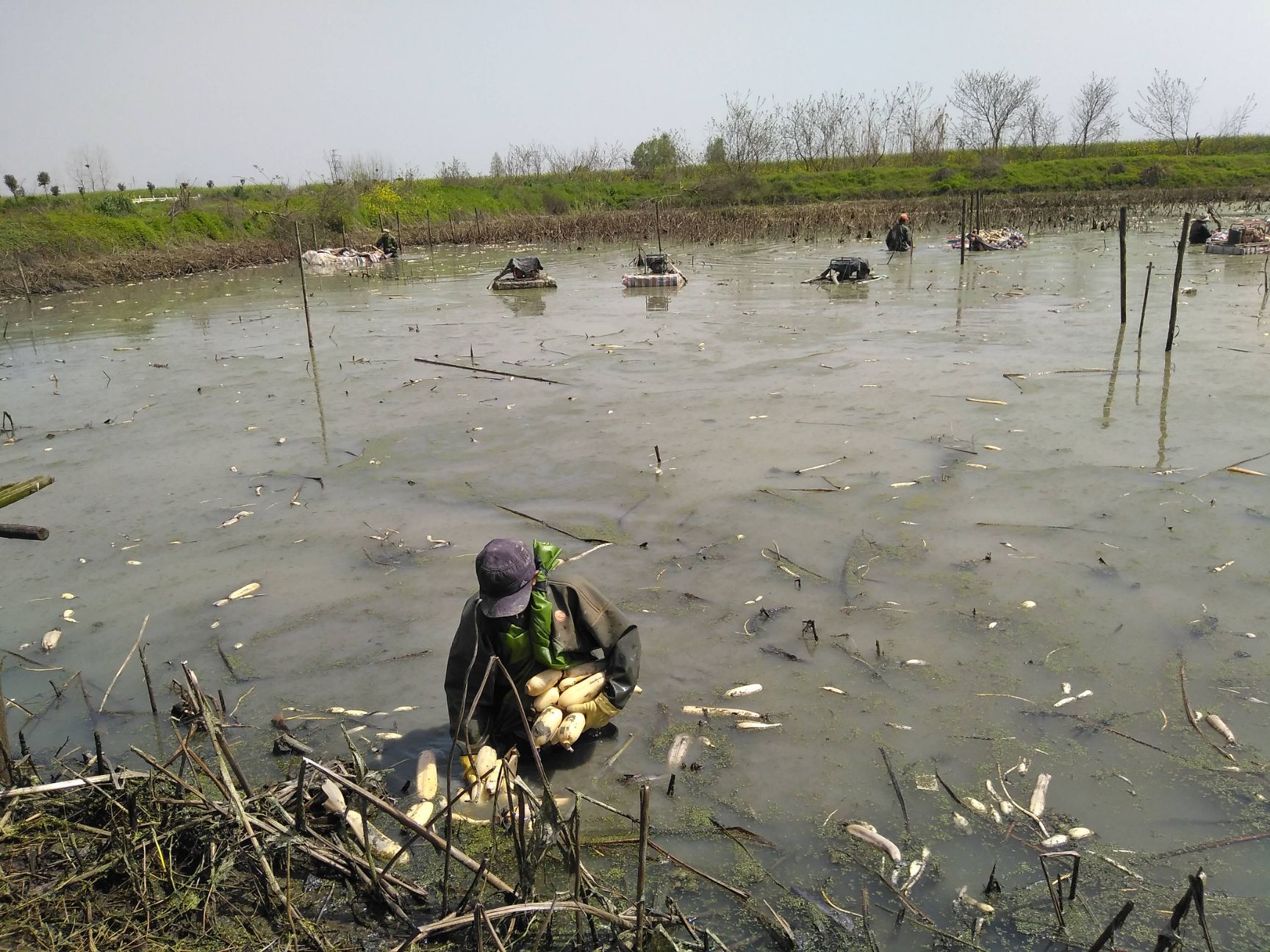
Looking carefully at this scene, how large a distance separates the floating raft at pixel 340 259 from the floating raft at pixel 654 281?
475 inches

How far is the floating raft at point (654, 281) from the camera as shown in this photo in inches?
792

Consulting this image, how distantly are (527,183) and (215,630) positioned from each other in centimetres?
5525

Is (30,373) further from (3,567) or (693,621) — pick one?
(693,621)

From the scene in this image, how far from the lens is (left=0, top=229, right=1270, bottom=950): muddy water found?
373cm

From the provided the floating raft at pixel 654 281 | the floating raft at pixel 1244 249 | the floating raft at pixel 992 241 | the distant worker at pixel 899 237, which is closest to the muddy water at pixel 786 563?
the floating raft at pixel 654 281

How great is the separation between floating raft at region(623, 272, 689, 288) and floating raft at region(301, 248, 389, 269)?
39.6 feet

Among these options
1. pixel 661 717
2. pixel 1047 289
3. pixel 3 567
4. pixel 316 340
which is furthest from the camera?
pixel 1047 289

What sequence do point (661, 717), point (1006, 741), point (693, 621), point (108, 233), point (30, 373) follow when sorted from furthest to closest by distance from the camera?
1. point (108, 233)
2. point (30, 373)
3. point (693, 621)
4. point (661, 717)
5. point (1006, 741)

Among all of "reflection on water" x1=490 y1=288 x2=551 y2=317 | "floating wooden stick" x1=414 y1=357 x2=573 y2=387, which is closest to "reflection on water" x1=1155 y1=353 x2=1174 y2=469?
"floating wooden stick" x1=414 y1=357 x2=573 y2=387

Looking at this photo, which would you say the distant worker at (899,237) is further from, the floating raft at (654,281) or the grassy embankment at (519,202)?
the grassy embankment at (519,202)

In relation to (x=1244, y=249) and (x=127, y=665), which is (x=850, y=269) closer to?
(x=1244, y=249)

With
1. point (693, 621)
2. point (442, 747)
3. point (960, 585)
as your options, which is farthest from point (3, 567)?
point (960, 585)

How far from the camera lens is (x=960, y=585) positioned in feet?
18.2

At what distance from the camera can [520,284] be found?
827 inches
